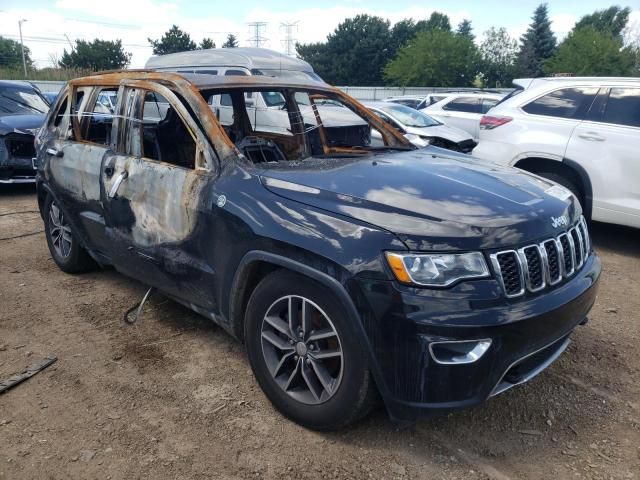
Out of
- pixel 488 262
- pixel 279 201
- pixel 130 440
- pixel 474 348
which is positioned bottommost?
pixel 130 440

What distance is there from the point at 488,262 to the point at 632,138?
13.3 feet

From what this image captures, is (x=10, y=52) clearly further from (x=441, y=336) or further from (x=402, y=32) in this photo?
(x=441, y=336)

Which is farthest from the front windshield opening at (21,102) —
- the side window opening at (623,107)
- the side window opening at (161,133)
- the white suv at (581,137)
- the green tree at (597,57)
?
the green tree at (597,57)

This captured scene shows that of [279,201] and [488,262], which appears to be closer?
[488,262]

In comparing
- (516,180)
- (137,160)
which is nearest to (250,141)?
(137,160)

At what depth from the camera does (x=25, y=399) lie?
2947 mm

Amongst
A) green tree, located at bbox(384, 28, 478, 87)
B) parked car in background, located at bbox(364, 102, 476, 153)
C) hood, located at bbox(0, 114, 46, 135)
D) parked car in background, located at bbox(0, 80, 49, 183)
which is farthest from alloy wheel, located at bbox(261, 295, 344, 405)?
green tree, located at bbox(384, 28, 478, 87)

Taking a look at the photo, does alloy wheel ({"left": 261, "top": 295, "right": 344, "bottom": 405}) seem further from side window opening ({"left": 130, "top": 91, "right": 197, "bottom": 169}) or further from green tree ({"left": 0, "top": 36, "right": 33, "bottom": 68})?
green tree ({"left": 0, "top": 36, "right": 33, "bottom": 68})

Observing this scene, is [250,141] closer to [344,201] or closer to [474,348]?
[344,201]

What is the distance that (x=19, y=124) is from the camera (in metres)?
8.21

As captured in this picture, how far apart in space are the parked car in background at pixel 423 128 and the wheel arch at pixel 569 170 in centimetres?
429

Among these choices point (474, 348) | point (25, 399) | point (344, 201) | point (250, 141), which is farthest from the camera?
point (250, 141)

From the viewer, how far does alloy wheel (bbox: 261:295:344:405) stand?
2.52m

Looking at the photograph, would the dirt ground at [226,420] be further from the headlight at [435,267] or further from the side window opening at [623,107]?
the side window opening at [623,107]
